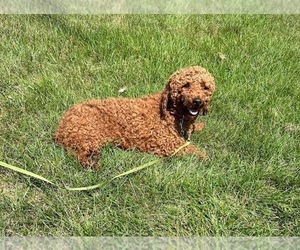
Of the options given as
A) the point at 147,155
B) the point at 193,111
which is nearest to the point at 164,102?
the point at 193,111

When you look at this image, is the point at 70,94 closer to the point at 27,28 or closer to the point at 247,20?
the point at 27,28

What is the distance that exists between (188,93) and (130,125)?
463 mm

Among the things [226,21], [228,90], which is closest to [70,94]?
[228,90]

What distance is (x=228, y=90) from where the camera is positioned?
12.9 ft

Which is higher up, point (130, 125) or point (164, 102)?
point (164, 102)

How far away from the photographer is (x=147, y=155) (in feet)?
10.5

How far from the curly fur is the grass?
0.08 metres

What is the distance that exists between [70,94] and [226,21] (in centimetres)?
206

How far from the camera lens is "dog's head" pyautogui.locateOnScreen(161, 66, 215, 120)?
2.96 m

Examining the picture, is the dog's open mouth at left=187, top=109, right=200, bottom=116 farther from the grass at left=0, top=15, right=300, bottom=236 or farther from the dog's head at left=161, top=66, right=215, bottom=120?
the grass at left=0, top=15, right=300, bottom=236

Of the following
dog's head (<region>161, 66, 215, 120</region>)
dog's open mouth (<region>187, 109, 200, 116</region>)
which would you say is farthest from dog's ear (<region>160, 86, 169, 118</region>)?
dog's open mouth (<region>187, 109, 200, 116</region>)

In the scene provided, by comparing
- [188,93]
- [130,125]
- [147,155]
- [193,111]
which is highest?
[188,93]

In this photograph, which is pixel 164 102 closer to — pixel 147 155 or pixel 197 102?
pixel 197 102

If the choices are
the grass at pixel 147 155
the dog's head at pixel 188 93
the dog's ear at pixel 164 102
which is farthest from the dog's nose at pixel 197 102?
the grass at pixel 147 155
